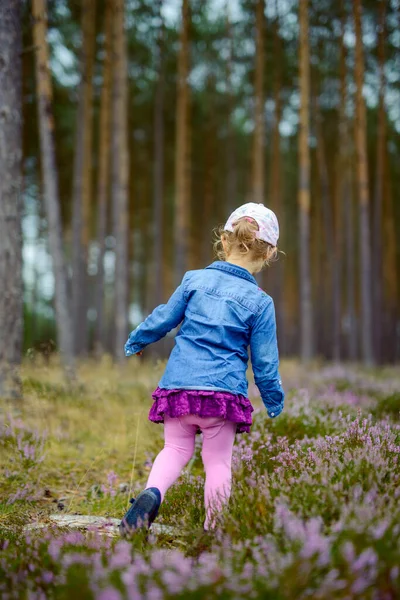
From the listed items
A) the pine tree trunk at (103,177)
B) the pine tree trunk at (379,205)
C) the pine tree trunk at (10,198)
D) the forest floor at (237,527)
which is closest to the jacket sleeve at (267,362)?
the forest floor at (237,527)

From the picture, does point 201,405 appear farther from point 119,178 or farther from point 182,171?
point 182,171

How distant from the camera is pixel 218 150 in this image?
23.2 m

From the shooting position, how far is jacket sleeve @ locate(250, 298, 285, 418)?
3248 millimetres

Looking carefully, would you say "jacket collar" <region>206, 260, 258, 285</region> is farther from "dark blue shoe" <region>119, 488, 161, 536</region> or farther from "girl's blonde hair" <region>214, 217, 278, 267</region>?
"dark blue shoe" <region>119, 488, 161, 536</region>

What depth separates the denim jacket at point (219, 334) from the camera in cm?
320

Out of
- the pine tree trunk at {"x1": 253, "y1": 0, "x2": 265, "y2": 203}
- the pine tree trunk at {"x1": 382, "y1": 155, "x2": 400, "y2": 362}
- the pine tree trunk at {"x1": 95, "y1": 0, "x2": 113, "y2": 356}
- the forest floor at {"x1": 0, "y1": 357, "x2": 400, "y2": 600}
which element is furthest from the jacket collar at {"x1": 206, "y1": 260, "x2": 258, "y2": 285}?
the pine tree trunk at {"x1": 382, "y1": 155, "x2": 400, "y2": 362}

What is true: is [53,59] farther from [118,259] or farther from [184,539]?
[184,539]

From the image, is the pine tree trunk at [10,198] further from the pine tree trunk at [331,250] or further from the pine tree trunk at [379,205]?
the pine tree trunk at [379,205]

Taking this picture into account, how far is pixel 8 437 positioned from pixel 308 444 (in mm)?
2704

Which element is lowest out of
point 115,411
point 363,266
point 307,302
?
point 115,411

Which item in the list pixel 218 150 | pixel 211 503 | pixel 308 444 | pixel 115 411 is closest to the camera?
pixel 211 503

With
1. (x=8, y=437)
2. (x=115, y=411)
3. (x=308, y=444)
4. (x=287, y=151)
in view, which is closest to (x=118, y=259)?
(x=115, y=411)

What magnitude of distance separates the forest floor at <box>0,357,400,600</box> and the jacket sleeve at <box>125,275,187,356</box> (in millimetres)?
1036

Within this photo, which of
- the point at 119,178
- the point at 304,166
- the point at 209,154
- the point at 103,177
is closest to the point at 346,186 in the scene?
the point at 209,154
